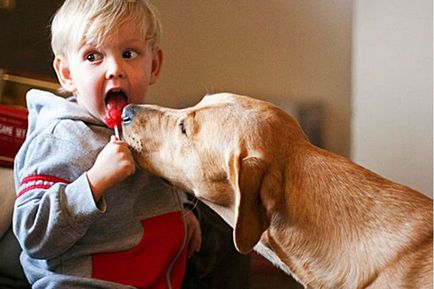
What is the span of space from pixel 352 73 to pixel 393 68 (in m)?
0.17

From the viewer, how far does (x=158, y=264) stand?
63.6 inches

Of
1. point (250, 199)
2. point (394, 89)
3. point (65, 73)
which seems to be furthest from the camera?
point (394, 89)

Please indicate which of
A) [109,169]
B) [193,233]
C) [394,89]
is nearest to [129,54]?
[109,169]

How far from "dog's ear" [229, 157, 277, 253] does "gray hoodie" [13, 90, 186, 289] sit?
1.05ft

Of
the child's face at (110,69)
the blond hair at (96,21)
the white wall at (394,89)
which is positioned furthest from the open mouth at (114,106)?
the white wall at (394,89)

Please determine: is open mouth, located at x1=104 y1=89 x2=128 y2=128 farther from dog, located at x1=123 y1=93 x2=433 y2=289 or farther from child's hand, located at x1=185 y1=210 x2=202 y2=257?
child's hand, located at x1=185 y1=210 x2=202 y2=257

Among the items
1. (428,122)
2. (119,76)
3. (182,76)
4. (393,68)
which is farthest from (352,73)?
(119,76)

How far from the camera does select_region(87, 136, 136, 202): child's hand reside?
145 centimetres

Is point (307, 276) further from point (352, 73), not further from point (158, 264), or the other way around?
point (352, 73)

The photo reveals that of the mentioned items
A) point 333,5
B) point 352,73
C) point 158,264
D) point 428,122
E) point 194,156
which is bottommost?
point 158,264

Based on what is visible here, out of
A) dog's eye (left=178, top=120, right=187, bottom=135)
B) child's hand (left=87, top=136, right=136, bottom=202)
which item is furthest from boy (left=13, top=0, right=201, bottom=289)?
dog's eye (left=178, top=120, right=187, bottom=135)

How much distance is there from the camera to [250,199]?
51.0 inches

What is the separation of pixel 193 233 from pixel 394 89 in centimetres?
98

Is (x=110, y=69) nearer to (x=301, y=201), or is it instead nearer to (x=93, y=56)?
(x=93, y=56)
